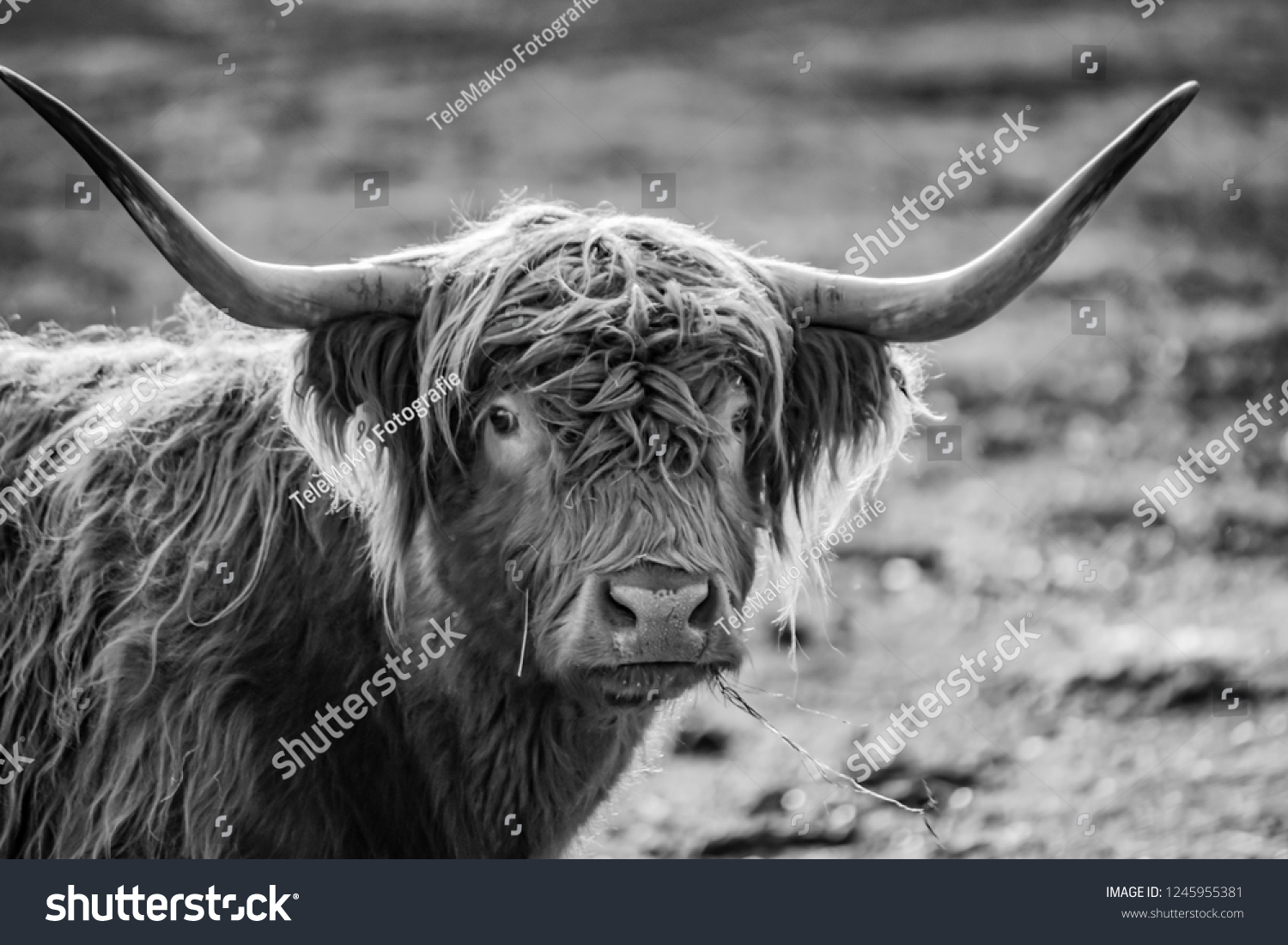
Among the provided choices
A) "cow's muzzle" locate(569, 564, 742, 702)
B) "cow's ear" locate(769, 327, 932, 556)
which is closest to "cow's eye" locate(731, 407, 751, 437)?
"cow's ear" locate(769, 327, 932, 556)

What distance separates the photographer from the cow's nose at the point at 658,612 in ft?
9.32

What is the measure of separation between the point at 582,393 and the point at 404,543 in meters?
0.50

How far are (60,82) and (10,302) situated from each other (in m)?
4.75

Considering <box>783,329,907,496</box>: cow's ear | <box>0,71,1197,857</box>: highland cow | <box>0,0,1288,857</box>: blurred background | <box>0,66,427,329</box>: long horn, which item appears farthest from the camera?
<box>0,0,1288,857</box>: blurred background

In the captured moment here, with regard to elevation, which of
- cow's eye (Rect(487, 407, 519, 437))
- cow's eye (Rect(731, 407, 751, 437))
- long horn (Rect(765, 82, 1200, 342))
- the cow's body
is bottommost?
the cow's body

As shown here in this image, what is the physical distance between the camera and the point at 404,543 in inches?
126

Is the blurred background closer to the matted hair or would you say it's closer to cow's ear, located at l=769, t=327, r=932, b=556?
cow's ear, located at l=769, t=327, r=932, b=556

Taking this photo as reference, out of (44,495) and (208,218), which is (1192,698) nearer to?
(44,495)

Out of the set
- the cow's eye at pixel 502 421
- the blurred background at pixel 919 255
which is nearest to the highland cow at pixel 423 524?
the cow's eye at pixel 502 421

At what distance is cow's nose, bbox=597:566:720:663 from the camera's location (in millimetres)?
2840

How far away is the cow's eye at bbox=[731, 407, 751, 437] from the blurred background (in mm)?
516

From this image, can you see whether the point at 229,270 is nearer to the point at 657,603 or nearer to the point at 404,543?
the point at 404,543

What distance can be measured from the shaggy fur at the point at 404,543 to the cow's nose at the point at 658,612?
0.20ft

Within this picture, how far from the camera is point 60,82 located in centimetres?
1433
